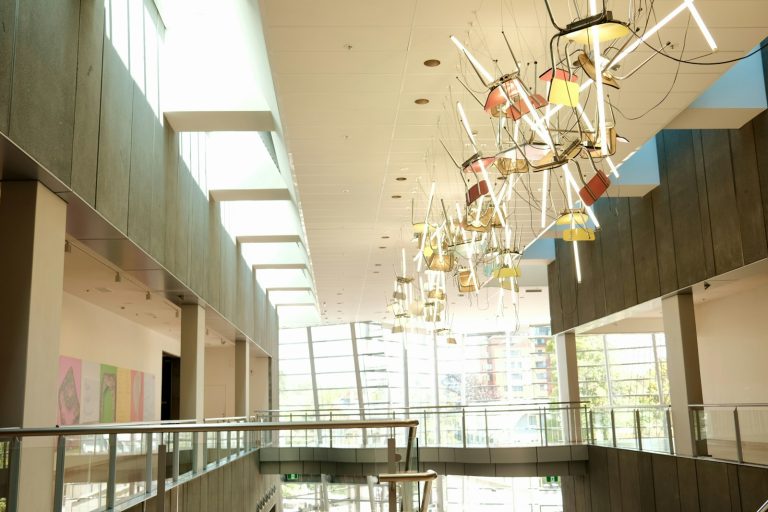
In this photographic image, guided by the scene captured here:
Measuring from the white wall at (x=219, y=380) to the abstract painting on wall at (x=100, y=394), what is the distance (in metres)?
7.54

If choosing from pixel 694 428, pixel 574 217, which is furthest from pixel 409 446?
pixel 694 428

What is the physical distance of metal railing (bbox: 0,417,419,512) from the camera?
14.4 ft

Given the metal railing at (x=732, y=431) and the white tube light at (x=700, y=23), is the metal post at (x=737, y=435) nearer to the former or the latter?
the metal railing at (x=732, y=431)

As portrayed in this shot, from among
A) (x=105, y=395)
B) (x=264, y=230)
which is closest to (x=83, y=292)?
(x=105, y=395)

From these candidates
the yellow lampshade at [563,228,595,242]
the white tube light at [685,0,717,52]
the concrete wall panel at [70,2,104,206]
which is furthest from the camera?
the yellow lampshade at [563,228,595,242]

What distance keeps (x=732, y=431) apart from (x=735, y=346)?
19.6 ft

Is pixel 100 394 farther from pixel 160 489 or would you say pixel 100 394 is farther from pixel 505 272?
pixel 160 489

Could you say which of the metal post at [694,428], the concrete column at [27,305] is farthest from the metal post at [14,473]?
the metal post at [694,428]

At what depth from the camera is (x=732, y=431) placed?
427 inches

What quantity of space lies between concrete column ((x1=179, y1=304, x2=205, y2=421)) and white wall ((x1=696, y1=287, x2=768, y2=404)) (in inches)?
429

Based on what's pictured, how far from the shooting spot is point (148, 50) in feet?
29.5

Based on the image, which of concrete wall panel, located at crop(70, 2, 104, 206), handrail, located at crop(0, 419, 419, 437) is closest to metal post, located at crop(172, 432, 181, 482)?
handrail, located at crop(0, 419, 419, 437)

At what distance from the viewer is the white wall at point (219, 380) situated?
2688 cm

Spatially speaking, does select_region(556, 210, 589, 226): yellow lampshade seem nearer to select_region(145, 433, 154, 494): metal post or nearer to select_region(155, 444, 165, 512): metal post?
select_region(145, 433, 154, 494): metal post
